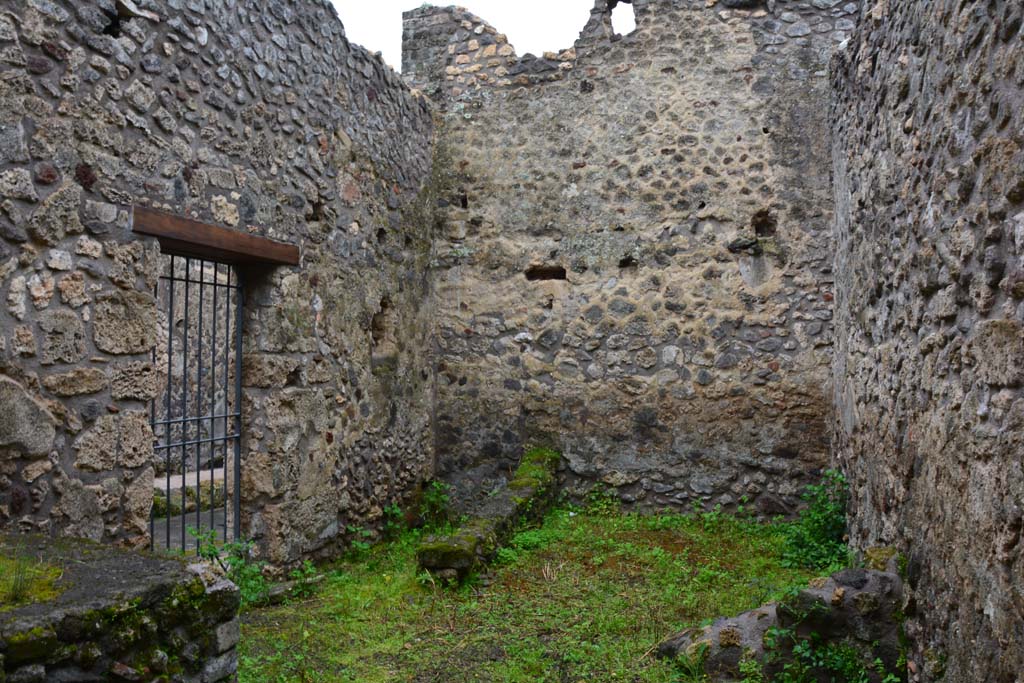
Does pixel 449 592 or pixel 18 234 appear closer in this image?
pixel 18 234

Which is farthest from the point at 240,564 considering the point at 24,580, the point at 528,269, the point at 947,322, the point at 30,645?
the point at 947,322

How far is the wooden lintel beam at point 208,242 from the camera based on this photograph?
3955 millimetres

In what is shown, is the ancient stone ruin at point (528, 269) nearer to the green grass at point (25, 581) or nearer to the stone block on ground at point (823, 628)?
the stone block on ground at point (823, 628)

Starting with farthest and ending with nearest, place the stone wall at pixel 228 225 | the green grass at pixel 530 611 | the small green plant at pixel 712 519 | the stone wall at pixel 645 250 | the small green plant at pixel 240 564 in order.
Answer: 1. the stone wall at pixel 645 250
2. the small green plant at pixel 712 519
3. the small green plant at pixel 240 564
4. the green grass at pixel 530 611
5. the stone wall at pixel 228 225

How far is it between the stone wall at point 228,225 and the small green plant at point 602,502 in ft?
5.00

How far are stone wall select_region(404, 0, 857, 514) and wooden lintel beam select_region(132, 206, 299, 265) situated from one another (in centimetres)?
259

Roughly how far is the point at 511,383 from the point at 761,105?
3312mm

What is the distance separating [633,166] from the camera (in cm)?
696

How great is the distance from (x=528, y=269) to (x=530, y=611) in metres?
3.53

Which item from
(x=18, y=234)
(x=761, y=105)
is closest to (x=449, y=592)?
(x=18, y=234)

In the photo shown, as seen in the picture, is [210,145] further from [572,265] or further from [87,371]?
[572,265]

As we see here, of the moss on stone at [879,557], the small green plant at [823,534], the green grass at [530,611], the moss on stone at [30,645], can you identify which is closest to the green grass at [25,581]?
the moss on stone at [30,645]

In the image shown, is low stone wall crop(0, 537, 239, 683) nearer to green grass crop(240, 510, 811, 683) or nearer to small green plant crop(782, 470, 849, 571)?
green grass crop(240, 510, 811, 683)

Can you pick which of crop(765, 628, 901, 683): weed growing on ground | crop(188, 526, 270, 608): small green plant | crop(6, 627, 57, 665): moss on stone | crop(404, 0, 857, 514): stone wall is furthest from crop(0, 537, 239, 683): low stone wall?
crop(404, 0, 857, 514): stone wall
